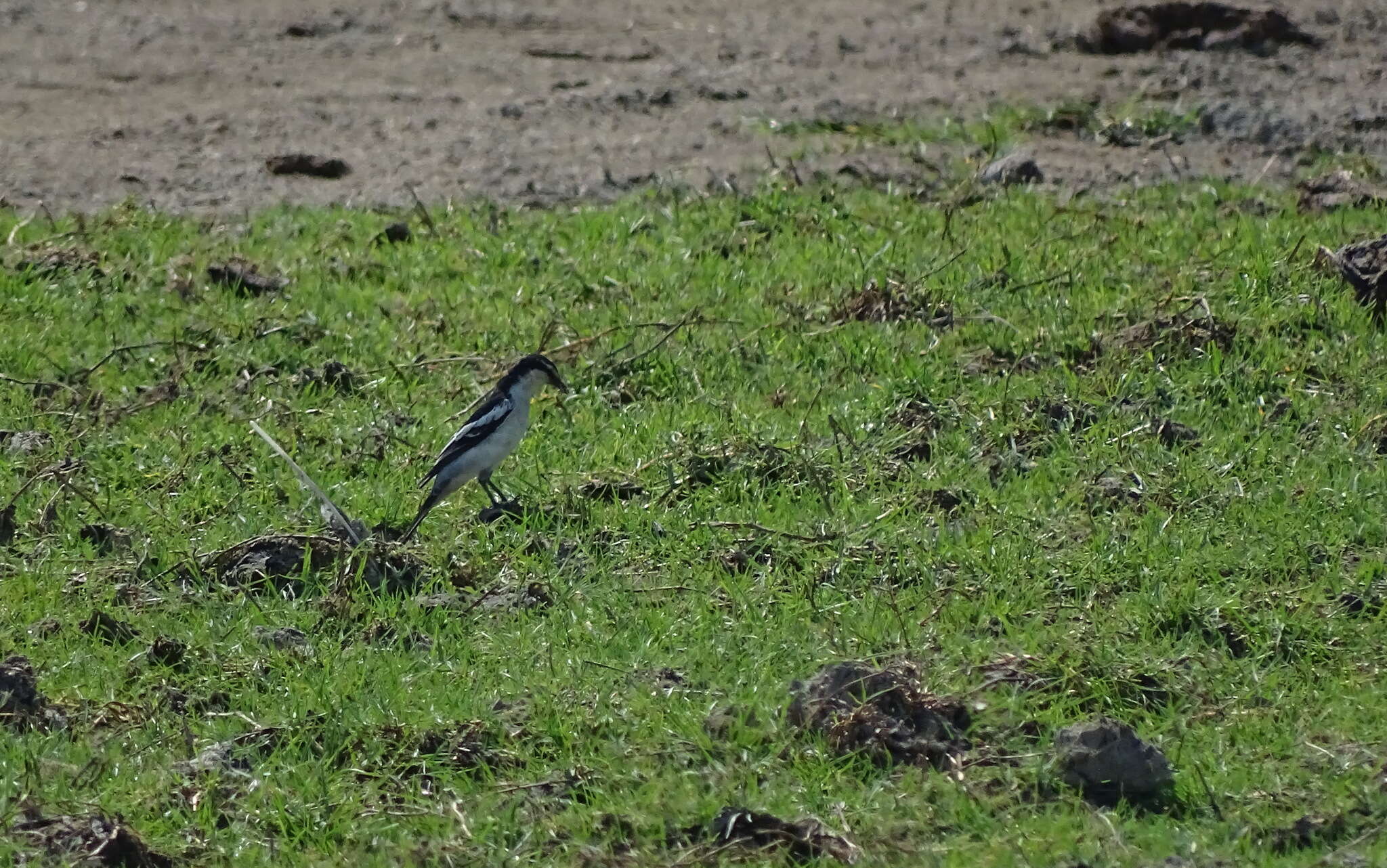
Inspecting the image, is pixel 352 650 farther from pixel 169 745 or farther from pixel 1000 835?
pixel 1000 835

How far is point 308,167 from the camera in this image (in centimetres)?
1220

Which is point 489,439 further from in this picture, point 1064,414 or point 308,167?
point 308,167

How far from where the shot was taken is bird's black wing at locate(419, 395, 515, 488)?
801 cm

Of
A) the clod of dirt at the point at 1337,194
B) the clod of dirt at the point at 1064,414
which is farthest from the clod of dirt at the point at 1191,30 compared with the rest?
the clod of dirt at the point at 1064,414

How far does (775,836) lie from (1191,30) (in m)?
9.60

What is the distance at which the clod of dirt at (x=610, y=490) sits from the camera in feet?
27.1

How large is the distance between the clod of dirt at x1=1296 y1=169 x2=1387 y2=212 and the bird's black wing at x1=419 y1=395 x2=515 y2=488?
495cm

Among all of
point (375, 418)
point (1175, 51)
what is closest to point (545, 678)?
point (375, 418)

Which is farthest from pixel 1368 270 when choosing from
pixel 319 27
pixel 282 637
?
pixel 319 27

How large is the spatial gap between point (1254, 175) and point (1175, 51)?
2.32 metres

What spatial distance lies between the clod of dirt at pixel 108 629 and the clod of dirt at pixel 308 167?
18.1 feet

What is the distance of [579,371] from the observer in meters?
9.52

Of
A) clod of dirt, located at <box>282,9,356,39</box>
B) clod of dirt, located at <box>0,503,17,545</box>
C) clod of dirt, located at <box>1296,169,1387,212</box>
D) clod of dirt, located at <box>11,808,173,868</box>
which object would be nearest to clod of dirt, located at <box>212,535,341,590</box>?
clod of dirt, located at <box>0,503,17,545</box>

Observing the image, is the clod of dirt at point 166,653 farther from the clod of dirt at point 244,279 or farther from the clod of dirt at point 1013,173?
the clod of dirt at point 1013,173
